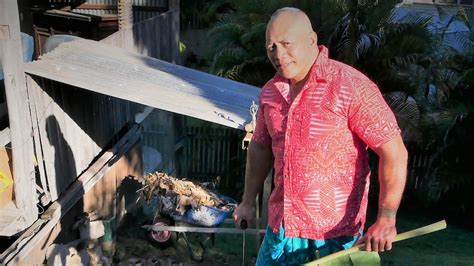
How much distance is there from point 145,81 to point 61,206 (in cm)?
149

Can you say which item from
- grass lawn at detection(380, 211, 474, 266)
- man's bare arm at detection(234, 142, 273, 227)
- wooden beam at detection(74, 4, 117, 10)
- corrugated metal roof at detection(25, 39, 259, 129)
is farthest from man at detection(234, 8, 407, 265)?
wooden beam at detection(74, 4, 117, 10)

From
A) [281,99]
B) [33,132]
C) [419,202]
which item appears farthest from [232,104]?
[419,202]

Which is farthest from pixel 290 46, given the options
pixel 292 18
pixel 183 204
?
pixel 183 204

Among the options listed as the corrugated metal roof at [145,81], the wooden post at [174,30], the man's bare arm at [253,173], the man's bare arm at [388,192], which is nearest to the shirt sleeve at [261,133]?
the man's bare arm at [253,173]

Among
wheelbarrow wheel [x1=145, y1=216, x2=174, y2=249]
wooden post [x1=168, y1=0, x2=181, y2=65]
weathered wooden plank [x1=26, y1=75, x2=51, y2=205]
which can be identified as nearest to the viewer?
weathered wooden plank [x1=26, y1=75, x2=51, y2=205]

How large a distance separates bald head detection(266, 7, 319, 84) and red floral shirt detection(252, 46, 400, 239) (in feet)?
0.19

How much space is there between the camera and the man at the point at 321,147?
79.5 inches

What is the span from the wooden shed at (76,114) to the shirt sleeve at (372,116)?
262 centimetres

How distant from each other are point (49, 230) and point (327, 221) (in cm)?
354

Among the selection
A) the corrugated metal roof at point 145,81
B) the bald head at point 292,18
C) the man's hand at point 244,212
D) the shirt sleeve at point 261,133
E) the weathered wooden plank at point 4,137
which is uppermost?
the bald head at point 292,18

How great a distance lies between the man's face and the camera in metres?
2.10

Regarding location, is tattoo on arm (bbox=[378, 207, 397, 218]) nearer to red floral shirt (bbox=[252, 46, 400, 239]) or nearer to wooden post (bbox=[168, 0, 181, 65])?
red floral shirt (bbox=[252, 46, 400, 239])

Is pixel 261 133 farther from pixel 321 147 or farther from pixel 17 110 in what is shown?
pixel 17 110

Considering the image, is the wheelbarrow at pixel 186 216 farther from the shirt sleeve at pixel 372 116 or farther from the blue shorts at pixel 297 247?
the shirt sleeve at pixel 372 116
